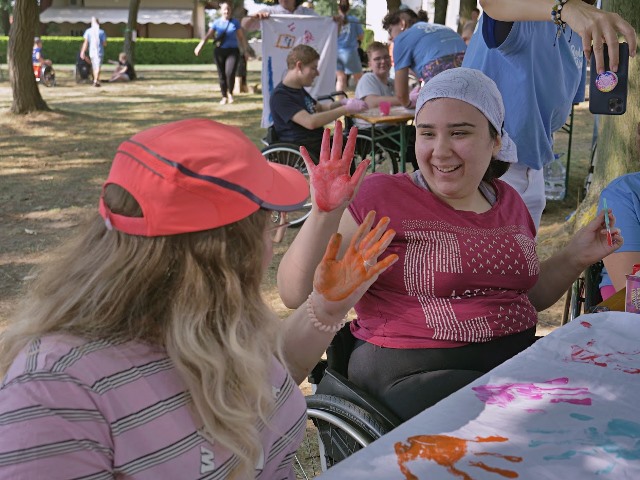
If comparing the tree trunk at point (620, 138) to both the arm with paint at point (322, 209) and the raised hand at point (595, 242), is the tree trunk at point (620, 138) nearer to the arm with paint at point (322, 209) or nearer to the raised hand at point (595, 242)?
the raised hand at point (595, 242)

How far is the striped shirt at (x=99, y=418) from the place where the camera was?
110 centimetres

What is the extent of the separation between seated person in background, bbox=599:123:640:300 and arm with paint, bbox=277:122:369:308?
1.01 m

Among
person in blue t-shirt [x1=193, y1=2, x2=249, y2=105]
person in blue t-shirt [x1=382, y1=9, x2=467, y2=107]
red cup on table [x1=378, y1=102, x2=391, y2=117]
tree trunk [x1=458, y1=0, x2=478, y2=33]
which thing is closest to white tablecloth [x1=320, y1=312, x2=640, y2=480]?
person in blue t-shirt [x1=382, y1=9, x2=467, y2=107]

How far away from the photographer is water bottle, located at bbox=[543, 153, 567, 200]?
7.00 m

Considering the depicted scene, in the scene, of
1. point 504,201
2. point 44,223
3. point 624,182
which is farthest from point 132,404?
point 44,223

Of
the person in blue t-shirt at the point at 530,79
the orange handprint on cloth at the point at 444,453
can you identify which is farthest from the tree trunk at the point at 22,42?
the orange handprint on cloth at the point at 444,453

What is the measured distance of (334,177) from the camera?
186 centimetres

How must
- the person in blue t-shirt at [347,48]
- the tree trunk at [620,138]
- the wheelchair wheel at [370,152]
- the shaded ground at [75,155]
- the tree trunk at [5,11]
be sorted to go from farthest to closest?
the tree trunk at [5,11] < the person in blue t-shirt at [347,48] < the wheelchair wheel at [370,152] < the shaded ground at [75,155] < the tree trunk at [620,138]

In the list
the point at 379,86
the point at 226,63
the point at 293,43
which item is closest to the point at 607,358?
the point at 379,86

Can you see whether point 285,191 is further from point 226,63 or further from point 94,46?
point 94,46

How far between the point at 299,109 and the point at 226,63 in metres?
8.55

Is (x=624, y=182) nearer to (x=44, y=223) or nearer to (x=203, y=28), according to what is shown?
(x=44, y=223)

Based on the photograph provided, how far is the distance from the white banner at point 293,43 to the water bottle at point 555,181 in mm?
2911

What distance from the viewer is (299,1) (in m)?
10.6
